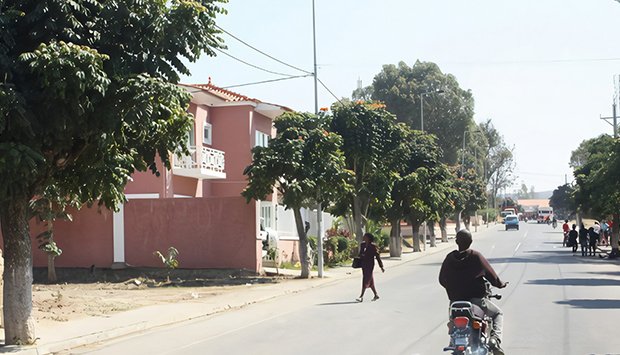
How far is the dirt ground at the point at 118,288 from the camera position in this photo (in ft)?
59.9

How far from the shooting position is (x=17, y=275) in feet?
42.3

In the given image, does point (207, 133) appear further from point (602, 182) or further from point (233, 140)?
point (602, 182)

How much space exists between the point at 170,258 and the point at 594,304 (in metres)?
15.0

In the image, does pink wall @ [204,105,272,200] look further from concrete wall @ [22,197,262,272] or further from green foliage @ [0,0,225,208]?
green foliage @ [0,0,225,208]

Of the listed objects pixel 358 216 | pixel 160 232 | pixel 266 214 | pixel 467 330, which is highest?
pixel 266 214

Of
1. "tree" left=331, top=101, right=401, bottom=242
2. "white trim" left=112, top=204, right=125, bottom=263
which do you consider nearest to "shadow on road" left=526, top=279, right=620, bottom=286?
"tree" left=331, top=101, right=401, bottom=242

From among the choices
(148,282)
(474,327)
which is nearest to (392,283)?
(148,282)

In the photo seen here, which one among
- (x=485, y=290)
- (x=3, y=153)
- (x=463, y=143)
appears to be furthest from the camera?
(x=463, y=143)

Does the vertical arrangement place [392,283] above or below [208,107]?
below

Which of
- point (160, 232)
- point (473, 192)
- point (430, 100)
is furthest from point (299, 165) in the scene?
point (430, 100)

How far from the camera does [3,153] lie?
37.8ft

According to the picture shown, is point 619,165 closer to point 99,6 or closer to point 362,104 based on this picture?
point 362,104

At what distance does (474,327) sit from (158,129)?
22.9ft

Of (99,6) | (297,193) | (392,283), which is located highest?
(99,6)
